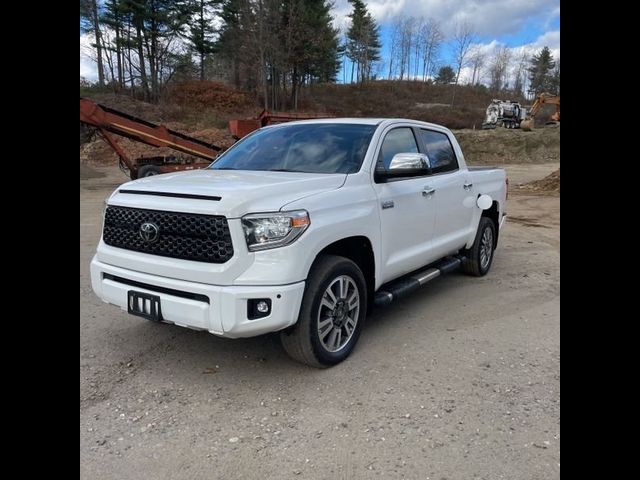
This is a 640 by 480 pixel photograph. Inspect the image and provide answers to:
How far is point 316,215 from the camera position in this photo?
3.40m

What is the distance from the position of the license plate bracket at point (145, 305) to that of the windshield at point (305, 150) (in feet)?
5.21

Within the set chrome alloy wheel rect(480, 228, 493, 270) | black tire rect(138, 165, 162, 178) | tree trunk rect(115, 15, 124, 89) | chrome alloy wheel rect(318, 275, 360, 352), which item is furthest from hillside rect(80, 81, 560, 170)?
chrome alloy wheel rect(318, 275, 360, 352)

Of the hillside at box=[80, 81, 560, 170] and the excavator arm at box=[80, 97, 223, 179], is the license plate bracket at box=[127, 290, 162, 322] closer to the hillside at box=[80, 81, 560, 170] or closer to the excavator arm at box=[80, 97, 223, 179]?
the excavator arm at box=[80, 97, 223, 179]

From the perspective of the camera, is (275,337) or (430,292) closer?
(275,337)

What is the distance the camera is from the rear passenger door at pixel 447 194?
16.6 ft

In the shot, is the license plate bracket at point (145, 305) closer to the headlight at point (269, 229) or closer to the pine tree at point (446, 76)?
the headlight at point (269, 229)

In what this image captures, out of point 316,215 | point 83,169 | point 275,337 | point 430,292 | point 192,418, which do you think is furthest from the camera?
point 83,169

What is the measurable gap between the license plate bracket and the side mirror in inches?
80.8

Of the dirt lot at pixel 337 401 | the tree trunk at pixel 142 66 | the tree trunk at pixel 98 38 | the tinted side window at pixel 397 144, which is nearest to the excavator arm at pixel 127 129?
the dirt lot at pixel 337 401
